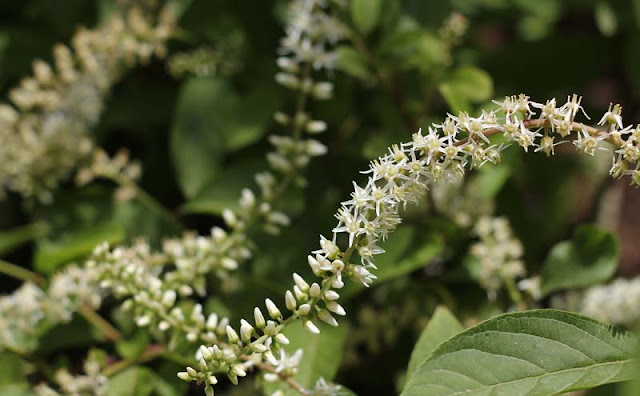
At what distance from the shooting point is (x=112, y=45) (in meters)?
2.61

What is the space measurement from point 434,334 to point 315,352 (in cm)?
33

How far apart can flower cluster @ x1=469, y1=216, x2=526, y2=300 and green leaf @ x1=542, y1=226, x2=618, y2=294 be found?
0.10 meters

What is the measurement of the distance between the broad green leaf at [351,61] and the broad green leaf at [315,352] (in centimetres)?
77

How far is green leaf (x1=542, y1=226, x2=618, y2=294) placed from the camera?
6.96 feet

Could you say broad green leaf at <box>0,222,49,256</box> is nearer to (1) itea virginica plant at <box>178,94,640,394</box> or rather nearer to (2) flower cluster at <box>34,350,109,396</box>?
(2) flower cluster at <box>34,350,109,396</box>

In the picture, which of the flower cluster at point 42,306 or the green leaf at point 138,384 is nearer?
the green leaf at point 138,384

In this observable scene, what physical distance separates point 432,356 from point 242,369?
1.17 feet

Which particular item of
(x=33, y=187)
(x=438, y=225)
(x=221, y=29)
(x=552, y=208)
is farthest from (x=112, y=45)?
(x=552, y=208)

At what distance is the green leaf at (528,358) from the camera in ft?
4.54

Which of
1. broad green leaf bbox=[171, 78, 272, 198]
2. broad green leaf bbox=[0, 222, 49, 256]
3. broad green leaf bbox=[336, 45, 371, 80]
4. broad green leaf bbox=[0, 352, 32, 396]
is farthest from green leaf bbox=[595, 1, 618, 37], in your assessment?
broad green leaf bbox=[0, 352, 32, 396]

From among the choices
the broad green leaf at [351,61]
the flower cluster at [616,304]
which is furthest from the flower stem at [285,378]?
the flower cluster at [616,304]

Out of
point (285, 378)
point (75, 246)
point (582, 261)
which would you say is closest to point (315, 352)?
point (285, 378)

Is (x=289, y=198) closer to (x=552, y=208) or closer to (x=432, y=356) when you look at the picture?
(x=432, y=356)

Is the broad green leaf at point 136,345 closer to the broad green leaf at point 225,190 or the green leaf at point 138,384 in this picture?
the green leaf at point 138,384
